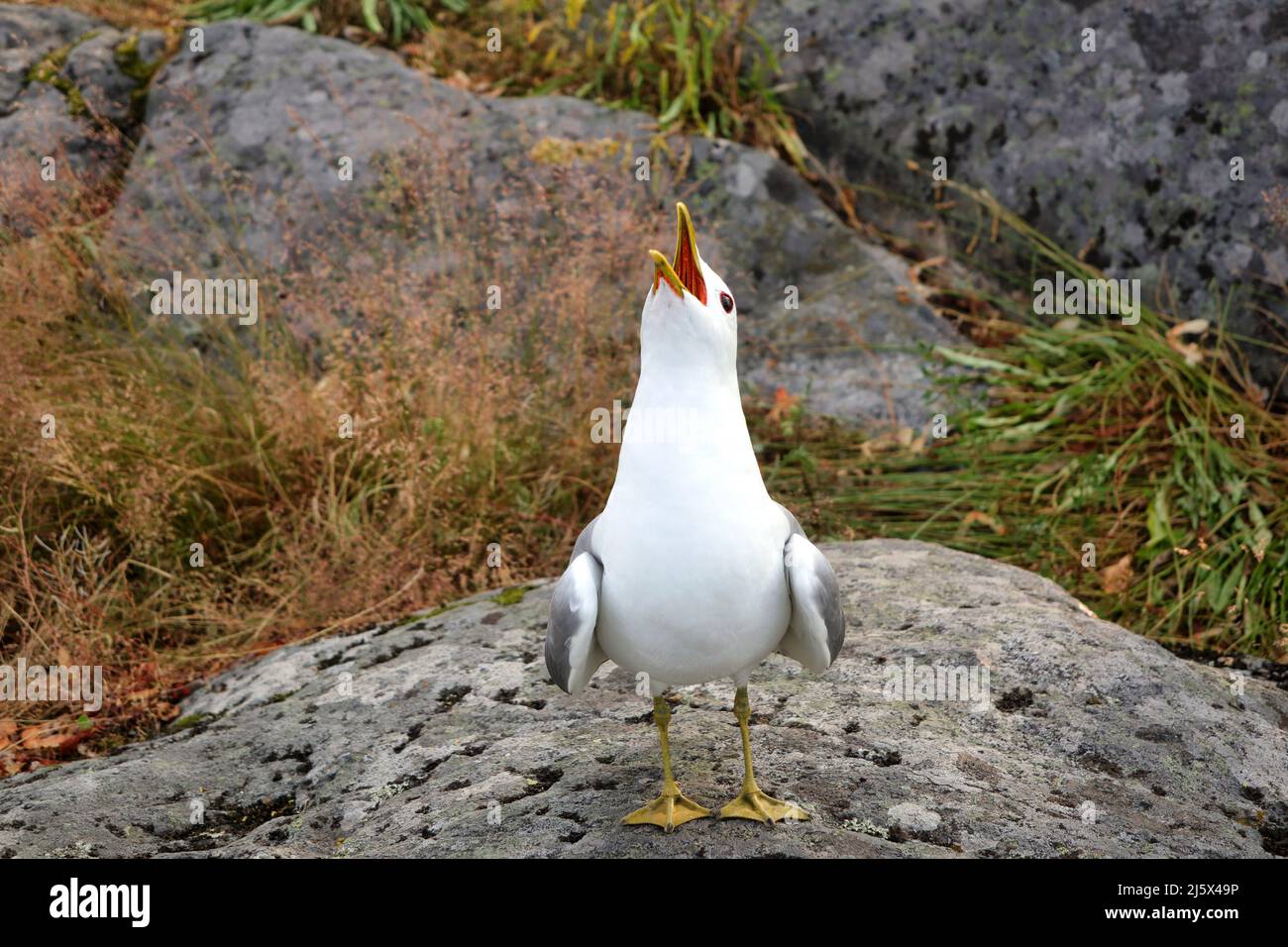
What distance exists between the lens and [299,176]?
6012 mm

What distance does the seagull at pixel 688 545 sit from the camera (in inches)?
87.4

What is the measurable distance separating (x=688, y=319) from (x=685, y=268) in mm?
95

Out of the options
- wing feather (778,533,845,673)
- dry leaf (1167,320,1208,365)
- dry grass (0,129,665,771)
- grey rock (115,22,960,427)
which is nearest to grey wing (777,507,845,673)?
wing feather (778,533,845,673)

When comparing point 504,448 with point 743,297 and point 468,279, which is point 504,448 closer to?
point 468,279

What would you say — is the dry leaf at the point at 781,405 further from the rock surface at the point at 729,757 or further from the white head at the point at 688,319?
the white head at the point at 688,319

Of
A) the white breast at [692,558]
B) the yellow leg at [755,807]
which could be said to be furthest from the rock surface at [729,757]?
the white breast at [692,558]

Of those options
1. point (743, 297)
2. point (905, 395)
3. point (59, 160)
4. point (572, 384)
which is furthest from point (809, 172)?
point (59, 160)

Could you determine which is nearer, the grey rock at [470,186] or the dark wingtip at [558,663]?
the dark wingtip at [558,663]

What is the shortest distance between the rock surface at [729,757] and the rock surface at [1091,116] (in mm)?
2802

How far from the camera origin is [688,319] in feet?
7.27

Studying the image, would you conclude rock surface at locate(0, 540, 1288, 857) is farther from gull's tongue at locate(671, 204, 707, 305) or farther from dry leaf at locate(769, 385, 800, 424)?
dry leaf at locate(769, 385, 800, 424)

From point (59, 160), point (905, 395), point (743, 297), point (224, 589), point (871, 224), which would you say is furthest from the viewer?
point (871, 224)

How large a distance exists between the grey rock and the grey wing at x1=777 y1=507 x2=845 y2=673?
317 cm
